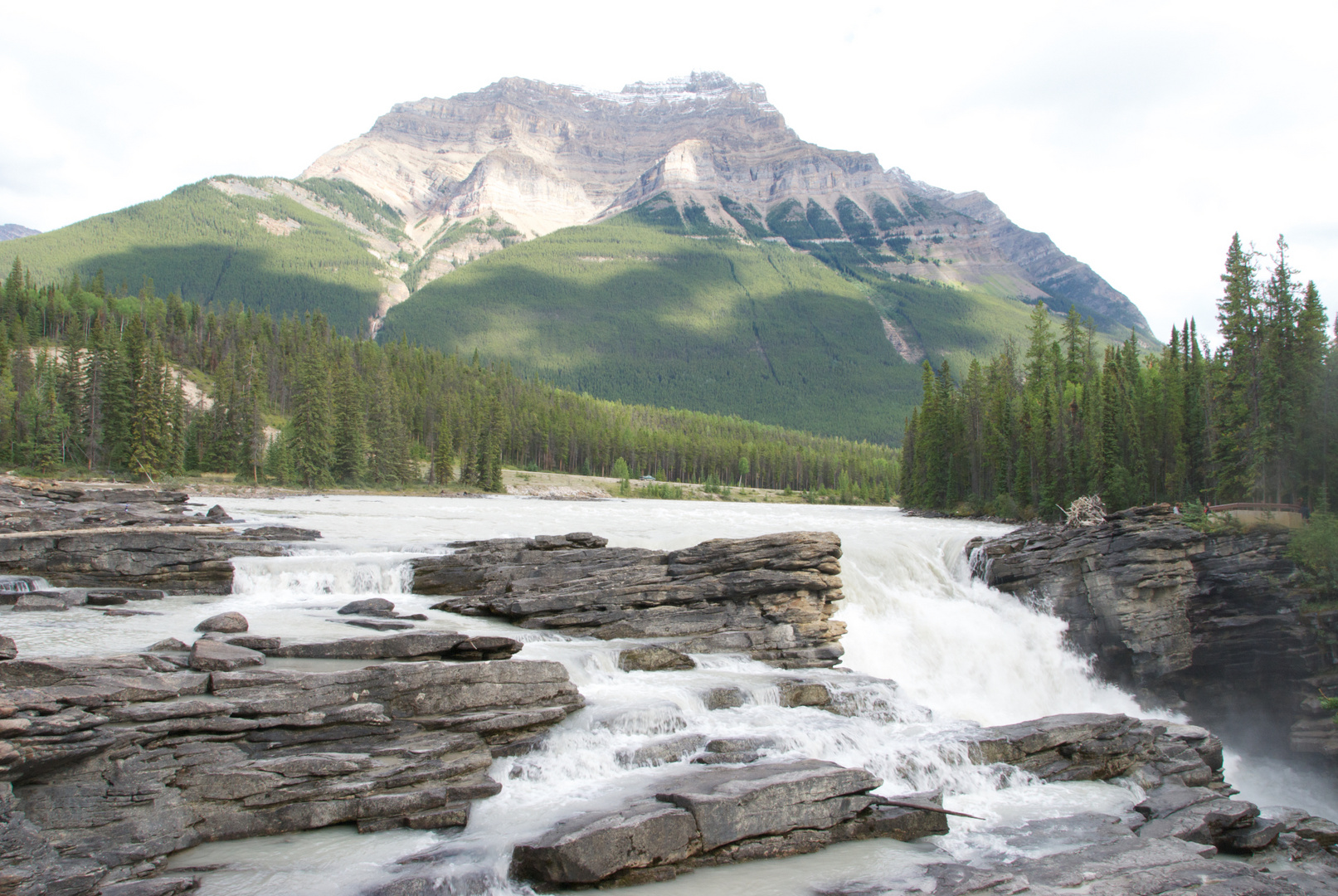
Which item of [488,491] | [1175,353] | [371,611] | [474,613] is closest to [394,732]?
[371,611]

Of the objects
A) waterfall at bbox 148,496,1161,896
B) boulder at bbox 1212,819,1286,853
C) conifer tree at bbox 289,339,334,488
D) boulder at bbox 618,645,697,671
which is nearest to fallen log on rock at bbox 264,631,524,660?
waterfall at bbox 148,496,1161,896

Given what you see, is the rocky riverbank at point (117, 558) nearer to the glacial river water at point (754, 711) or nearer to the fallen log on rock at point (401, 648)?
the glacial river water at point (754, 711)

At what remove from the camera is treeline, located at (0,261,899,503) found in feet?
249

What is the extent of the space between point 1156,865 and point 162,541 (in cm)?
2877

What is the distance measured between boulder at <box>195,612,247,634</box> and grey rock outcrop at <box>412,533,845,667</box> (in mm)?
7438

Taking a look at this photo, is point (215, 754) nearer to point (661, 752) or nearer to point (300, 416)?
point (661, 752)

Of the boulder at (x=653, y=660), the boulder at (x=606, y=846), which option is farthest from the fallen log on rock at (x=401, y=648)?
the boulder at (x=606, y=846)

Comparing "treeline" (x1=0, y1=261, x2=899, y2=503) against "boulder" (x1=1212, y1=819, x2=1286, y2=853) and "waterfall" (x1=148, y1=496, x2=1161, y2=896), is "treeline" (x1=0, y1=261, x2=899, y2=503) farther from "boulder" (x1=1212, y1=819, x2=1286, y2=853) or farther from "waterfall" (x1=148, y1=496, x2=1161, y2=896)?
"boulder" (x1=1212, y1=819, x2=1286, y2=853)

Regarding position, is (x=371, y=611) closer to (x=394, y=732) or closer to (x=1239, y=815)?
(x=394, y=732)

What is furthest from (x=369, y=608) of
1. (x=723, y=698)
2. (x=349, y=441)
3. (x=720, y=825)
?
(x=349, y=441)

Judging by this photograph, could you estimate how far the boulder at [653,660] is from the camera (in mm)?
20031

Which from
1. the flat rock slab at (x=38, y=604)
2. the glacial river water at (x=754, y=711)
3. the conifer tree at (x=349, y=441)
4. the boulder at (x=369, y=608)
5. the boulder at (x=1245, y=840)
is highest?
the conifer tree at (x=349, y=441)

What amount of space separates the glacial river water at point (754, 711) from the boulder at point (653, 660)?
17.0 inches

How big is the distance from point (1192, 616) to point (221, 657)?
1543 inches
